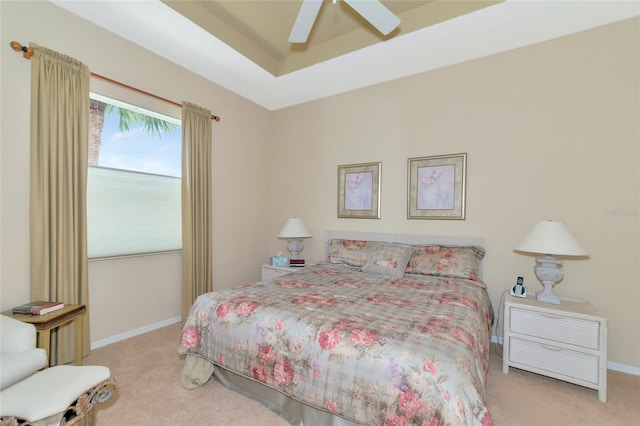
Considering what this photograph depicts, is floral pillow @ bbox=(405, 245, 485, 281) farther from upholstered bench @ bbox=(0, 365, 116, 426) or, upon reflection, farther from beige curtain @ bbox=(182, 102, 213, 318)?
upholstered bench @ bbox=(0, 365, 116, 426)

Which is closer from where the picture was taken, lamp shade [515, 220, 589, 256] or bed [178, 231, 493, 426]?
bed [178, 231, 493, 426]

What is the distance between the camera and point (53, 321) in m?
2.01

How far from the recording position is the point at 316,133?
4.24 meters

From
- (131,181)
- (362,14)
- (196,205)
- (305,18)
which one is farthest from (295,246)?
(362,14)

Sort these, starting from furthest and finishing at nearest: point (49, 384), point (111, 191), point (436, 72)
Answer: point (436, 72), point (111, 191), point (49, 384)

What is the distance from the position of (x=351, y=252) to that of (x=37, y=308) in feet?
9.11

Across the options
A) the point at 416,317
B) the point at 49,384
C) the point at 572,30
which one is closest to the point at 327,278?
the point at 416,317

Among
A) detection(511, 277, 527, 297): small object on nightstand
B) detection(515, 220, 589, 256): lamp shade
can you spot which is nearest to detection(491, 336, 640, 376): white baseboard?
detection(511, 277, 527, 297): small object on nightstand

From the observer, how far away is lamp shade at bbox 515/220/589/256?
7.39 ft

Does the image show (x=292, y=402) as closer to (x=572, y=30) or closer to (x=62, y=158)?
(x=62, y=158)

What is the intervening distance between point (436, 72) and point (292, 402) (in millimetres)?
3518

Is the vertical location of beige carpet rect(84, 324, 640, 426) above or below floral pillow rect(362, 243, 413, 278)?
below

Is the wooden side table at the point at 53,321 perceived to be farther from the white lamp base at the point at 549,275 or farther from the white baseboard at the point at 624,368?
the white baseboard at the point at 624,368

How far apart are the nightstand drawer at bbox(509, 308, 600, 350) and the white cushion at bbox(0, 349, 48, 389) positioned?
3.17 m
